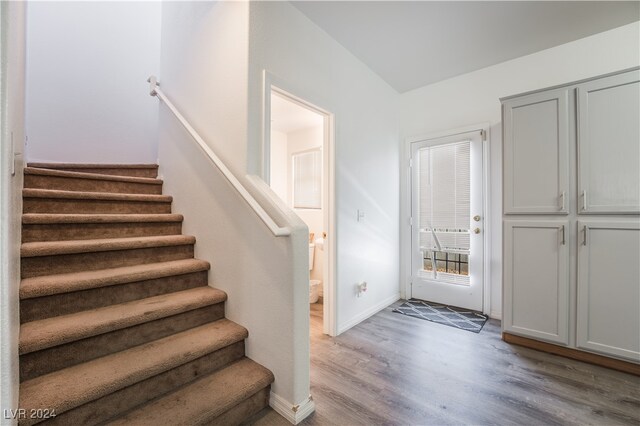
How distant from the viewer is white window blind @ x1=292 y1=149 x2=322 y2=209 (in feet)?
13.3

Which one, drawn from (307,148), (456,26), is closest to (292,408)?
(456,26)

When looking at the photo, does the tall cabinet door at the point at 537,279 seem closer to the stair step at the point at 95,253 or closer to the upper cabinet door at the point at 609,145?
the upper cabinet door at the point at 609,145

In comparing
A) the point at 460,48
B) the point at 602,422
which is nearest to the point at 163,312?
the point at 602,422

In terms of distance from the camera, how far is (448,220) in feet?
10.8

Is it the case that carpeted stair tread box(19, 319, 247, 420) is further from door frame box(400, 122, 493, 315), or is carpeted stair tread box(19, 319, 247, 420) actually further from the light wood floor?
door frame box(400, 122, 493, 315)

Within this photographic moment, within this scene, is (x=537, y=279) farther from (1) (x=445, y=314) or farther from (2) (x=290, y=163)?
(2) (x=290, y=163)

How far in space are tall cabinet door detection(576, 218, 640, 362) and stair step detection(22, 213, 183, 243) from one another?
3265 millimetres

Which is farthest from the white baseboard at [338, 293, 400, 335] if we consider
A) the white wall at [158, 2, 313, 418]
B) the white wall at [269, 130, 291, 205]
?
the white wall at [269, 130, 291, 205]

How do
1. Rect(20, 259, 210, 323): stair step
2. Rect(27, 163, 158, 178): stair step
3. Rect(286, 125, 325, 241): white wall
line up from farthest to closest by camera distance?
Rect(286, 125, 325, 241): white wall < Rect(27, 163, 158, 178): stair step < Rect(20, 259, 210, 323): stair step

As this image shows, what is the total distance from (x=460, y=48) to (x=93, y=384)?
12.1 ft

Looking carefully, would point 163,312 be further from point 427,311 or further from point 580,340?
point 580,340

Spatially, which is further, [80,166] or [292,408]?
[80,166]

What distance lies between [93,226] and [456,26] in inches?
131

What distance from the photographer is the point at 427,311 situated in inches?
123
